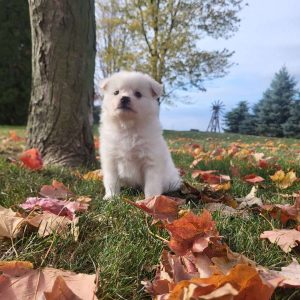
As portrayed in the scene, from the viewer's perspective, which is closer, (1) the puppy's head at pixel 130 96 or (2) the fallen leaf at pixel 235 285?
(2) the fallen leaf at pixel 235 285

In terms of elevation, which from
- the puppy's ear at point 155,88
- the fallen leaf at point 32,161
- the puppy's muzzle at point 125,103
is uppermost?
the puppy's ear at point 155,88

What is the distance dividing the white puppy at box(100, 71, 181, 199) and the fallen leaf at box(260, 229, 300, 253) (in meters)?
1.08

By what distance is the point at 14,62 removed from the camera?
627 inches

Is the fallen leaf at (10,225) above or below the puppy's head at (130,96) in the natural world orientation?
below

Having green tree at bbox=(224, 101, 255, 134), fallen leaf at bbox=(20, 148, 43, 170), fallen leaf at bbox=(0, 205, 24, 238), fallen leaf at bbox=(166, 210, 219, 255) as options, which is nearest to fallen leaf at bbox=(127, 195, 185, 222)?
fallen leaf at bbox=(166, 210, 219, 255)

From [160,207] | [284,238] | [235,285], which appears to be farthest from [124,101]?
[235,285]

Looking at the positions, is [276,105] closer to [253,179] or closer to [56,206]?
[253,179]

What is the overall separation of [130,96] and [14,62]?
14.3 metres

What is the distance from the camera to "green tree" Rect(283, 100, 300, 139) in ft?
85.5

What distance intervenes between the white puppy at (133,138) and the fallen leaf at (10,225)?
112 centimetres

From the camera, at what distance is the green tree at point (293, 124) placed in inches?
1026

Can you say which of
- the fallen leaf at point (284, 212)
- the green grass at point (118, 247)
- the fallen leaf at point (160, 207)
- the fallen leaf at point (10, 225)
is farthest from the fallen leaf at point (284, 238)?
the fallen leaf at point (10, 225)

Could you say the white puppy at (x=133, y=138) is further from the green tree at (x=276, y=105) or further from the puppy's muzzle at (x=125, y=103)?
the green tree at (x=276, y=105)

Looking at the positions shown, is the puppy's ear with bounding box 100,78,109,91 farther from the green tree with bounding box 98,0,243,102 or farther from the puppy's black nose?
the green tree with bounding box 98,0,243,102
